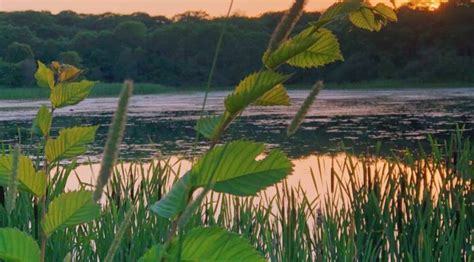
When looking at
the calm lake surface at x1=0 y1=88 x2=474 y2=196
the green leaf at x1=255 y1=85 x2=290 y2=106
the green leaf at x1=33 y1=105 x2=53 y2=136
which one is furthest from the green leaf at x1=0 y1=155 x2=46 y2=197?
the calm lake surface at x1=0 y1=88 x2=474 y2=196

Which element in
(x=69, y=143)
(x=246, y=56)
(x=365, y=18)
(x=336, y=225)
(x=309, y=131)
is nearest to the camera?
(x=365, y=18)

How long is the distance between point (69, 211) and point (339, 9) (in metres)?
0.32

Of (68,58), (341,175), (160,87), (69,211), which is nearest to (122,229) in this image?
(69,211)

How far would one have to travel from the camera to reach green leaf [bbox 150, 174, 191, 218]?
475 millimetres

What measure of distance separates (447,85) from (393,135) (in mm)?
20100

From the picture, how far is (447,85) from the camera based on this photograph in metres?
29.5

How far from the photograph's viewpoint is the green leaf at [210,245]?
51cm

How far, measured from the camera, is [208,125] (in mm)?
511

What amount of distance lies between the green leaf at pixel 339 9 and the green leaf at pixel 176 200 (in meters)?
0.16

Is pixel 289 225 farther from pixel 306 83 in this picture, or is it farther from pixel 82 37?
pixel 306 83

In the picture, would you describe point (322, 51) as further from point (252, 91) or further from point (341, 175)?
point (341, 175)

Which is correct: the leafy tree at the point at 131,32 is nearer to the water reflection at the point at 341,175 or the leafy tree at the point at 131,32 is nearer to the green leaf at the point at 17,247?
the water reflection at the point at 341,175

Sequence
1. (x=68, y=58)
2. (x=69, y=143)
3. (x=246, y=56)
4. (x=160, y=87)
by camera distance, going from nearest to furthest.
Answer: (x=69, y=143) < (x=68, y=58) < (x=246, y=56) < (x=160, y=87)

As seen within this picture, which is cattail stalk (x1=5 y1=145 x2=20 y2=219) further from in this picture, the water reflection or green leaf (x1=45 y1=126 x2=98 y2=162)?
green leaf (x1=45 y1=126 x2=98 y2=162)
